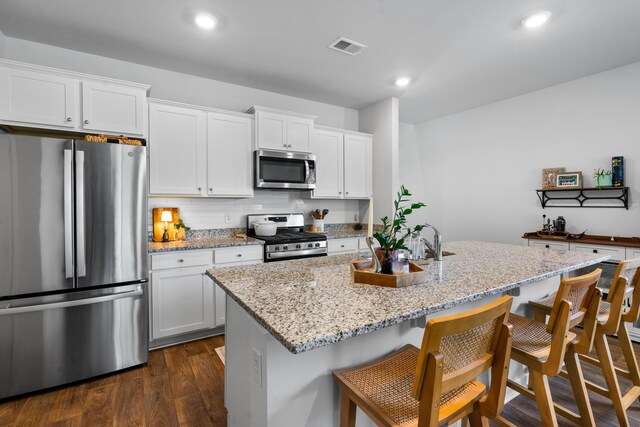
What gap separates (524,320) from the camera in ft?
5.66

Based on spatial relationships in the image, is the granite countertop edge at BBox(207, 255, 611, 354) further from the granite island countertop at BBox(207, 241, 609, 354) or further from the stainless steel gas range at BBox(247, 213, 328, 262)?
the stainless steel gas range at BBox(247, 213, 328, 262)

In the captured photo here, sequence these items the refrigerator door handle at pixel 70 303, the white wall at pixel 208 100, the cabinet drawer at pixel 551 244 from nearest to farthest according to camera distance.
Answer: the refrigerator door handle at pixel 70 303, the white wall at pixel 208 100, the cabinet drawer at pixel 551 244

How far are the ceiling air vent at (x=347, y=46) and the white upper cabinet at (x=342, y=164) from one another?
3.99 feet

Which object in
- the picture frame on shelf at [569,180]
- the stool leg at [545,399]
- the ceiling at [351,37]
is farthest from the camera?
the picture frame on shelf at [569,180]

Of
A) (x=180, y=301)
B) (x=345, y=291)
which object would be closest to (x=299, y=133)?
(x=180, y=301)

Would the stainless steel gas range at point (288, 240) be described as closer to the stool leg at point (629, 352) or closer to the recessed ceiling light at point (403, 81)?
the recessed ceiling light at point (403, 81)

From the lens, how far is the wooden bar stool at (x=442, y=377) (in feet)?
2.76

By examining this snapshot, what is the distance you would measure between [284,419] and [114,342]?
6.21 ft

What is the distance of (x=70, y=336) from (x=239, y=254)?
141cm

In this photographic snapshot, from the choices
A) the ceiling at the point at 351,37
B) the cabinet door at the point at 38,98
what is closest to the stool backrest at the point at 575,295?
the ceiling at the point at 351,37

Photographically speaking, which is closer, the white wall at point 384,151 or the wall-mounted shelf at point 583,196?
the wall-mounted shelf at point 583,196

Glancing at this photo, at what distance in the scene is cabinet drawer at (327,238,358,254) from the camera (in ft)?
12.5

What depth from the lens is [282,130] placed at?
12.1 ft

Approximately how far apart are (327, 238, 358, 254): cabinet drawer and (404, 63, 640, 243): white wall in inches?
77.7
